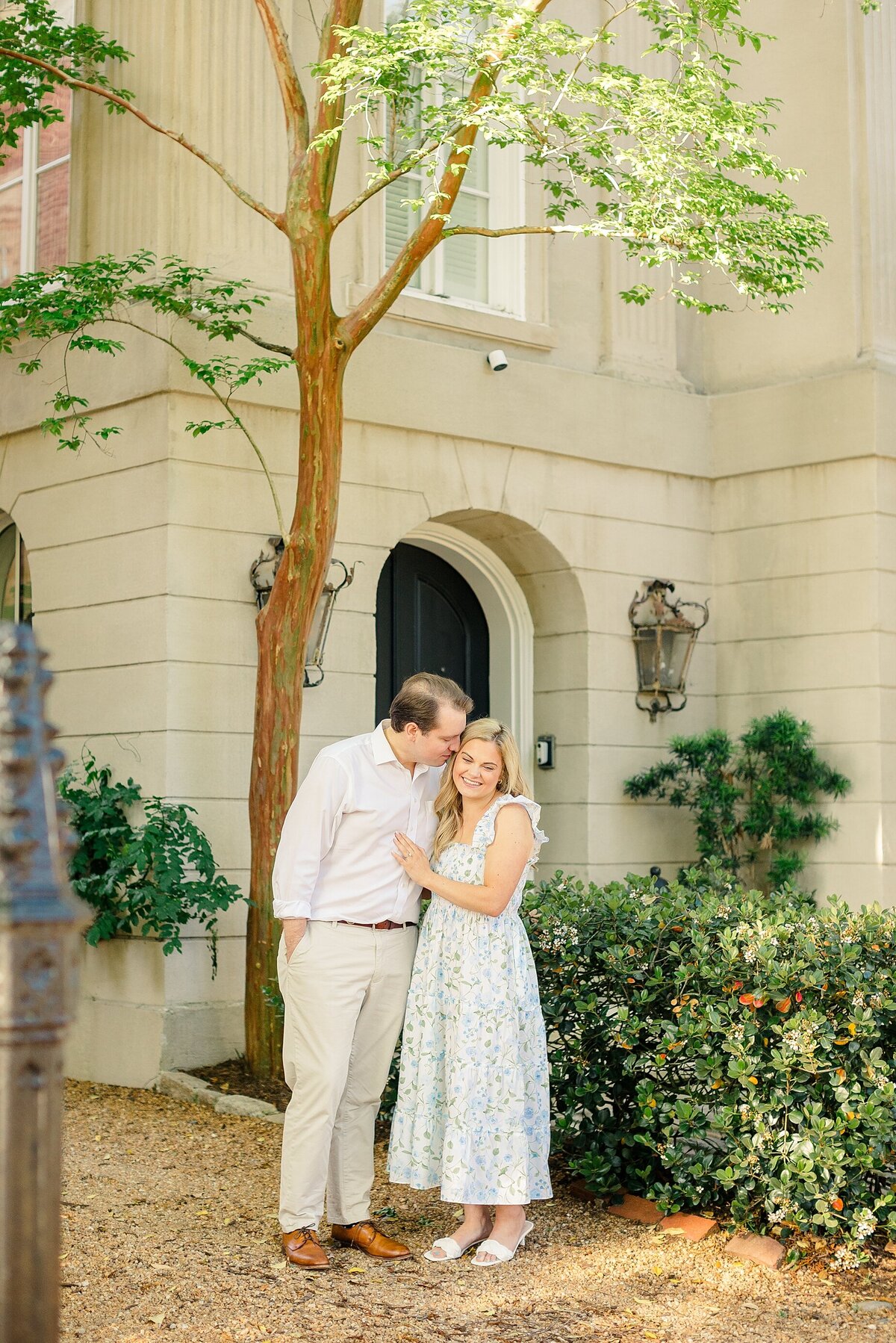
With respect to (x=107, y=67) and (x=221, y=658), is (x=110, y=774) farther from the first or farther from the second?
(x=107, y=67)

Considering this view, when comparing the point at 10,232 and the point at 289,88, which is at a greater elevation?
the point at 10,232

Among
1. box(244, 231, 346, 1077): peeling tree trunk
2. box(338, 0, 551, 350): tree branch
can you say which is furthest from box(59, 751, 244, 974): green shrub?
box(338, 0, 551, 350): tree branch

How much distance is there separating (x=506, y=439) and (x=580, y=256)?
1.65 meters

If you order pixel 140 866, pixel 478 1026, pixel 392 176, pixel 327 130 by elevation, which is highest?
pixel 327 130

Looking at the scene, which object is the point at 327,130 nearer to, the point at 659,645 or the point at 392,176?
the point at 392,176

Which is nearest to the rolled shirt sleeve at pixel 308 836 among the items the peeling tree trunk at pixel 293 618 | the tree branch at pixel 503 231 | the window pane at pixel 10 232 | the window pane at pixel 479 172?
the peeling tree trunk at pixel 293 618

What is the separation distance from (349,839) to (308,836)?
0.55 feet

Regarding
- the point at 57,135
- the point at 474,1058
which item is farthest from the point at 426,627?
the point at 474,1058

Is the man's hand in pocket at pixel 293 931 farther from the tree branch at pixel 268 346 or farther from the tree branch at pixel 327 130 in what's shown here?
the tree branch at pixel 327 130

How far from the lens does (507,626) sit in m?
10.4

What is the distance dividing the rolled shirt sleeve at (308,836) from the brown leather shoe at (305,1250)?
1028mm

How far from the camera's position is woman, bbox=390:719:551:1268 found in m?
4.87

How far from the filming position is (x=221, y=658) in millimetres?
8320

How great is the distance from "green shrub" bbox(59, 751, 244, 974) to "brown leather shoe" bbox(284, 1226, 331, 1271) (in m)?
3.01
